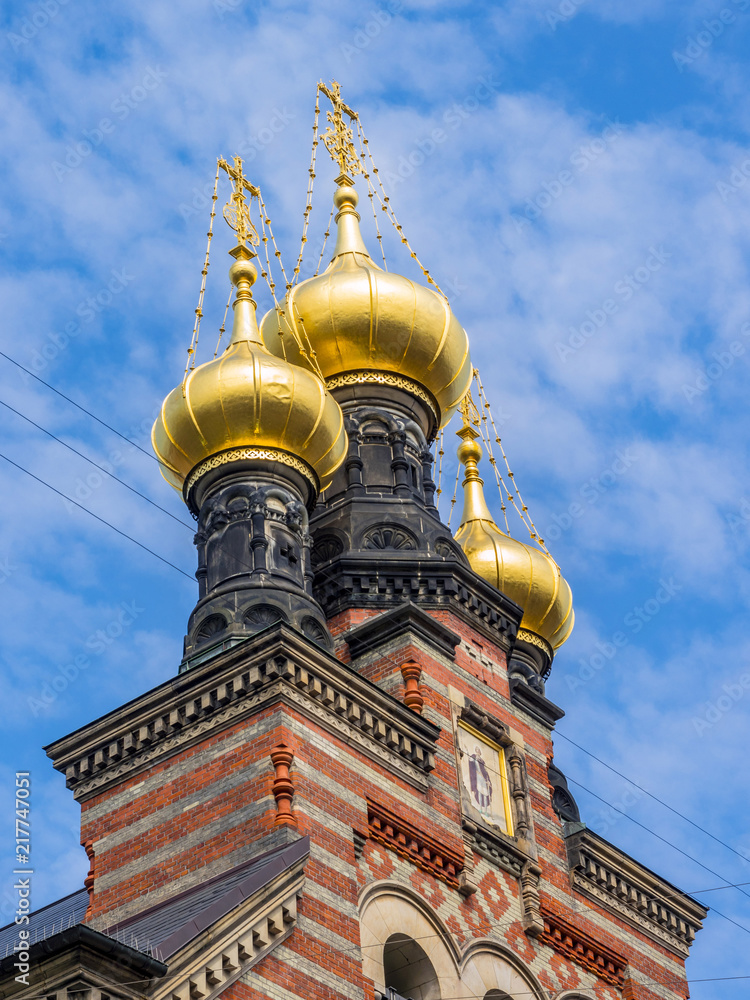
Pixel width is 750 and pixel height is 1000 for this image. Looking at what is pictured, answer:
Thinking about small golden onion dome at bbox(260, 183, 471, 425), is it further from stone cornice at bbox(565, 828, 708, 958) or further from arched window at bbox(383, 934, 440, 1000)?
arched window at bbox(383, 934, 440, 1000)

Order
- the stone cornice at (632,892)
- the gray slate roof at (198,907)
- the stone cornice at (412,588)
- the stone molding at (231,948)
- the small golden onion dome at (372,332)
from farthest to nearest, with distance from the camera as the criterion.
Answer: the small golden onion dome at (372,332), the stone cornice at (412,588), the stone cornice at (632,892), the gray slate roof at (198,907), the stone molding at (231,948)

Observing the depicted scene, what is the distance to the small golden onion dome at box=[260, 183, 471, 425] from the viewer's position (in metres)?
29.4

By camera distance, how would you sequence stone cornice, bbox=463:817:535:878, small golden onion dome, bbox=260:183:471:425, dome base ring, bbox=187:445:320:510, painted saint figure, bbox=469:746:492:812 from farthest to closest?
small golden onion dome, bbox=260:183:471:425 < dome base ring, bbox=187:445:320:510 < painted saint figure, bbox=469:746:492:812 < stone cornice, bbox=463:817:535:878

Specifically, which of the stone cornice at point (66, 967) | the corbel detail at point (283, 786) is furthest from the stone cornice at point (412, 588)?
the stone cornice at point (66, 967)

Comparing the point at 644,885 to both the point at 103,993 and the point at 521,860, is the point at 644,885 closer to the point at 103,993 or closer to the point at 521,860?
the point at 521,860

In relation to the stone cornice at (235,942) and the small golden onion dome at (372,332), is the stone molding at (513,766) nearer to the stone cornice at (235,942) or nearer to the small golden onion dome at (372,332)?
the stone cornice at (235,942)

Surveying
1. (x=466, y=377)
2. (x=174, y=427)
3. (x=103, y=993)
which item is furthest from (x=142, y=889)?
(x=466, y=377)

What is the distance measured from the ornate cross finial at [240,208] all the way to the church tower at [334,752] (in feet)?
0.13

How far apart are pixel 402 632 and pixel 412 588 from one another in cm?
195

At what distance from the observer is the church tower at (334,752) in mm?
20203

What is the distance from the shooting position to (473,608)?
87.4ft

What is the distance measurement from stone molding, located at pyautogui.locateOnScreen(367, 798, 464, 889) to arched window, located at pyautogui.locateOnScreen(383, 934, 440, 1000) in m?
1.03

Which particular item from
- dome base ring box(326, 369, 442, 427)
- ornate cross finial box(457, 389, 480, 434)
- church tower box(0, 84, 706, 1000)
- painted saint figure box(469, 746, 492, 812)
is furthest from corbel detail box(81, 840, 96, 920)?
ornate cross finial box(457, 389, 480, 434)

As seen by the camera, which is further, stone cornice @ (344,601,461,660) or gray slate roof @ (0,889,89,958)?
stone cornice @ (344,601,461,660)
